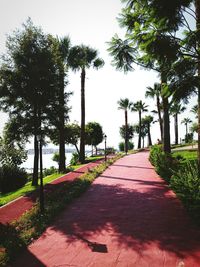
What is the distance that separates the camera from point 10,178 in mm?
19719

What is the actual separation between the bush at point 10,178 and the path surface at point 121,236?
9883mm

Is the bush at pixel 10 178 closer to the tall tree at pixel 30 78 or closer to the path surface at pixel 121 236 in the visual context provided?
the tall tree at pixel 30 78

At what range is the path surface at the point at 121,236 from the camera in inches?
236

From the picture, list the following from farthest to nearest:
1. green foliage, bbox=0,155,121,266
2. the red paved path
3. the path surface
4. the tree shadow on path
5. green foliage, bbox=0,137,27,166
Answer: green foliage, bbox=0,137,27,166
the red paved path
green foliage, bbox=0,155,121,266
the tree shadow on path
the path surface

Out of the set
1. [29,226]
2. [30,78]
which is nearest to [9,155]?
[30,78]

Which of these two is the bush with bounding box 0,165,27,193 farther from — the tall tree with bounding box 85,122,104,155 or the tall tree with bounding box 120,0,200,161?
the tall tree with bounding box 85,122,104,155

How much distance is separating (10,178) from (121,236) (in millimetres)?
14791

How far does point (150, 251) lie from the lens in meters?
6.24

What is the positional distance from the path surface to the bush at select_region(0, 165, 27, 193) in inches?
389

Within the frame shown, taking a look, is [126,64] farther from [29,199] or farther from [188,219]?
[29,199]

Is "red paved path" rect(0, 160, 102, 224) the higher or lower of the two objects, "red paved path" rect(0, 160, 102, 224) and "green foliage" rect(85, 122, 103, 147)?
the lower

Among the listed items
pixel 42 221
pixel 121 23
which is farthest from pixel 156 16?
pixel 42 221

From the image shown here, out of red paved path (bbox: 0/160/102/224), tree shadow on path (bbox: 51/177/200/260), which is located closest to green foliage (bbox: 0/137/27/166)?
red paved path (bbox: 0/160/102/224)

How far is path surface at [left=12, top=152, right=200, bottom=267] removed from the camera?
5996 mm
